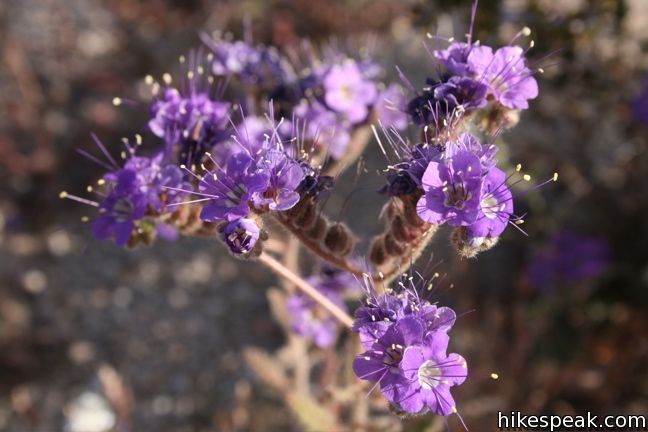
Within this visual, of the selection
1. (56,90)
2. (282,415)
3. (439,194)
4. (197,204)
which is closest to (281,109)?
(197,204)

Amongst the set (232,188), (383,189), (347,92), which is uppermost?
(347,92)

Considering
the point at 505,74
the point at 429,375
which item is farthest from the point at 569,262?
the point at 429,375

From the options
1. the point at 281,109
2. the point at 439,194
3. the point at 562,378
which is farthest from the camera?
the point at 562,378

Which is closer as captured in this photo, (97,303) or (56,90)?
(97,303)

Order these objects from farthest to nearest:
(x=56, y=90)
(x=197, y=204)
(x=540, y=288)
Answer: (x=56, y=90) → (x=540, y=288) → (x=197, y=204)

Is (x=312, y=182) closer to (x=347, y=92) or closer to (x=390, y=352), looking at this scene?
(x=390, y=352)

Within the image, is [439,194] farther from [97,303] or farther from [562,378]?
[97,303]
